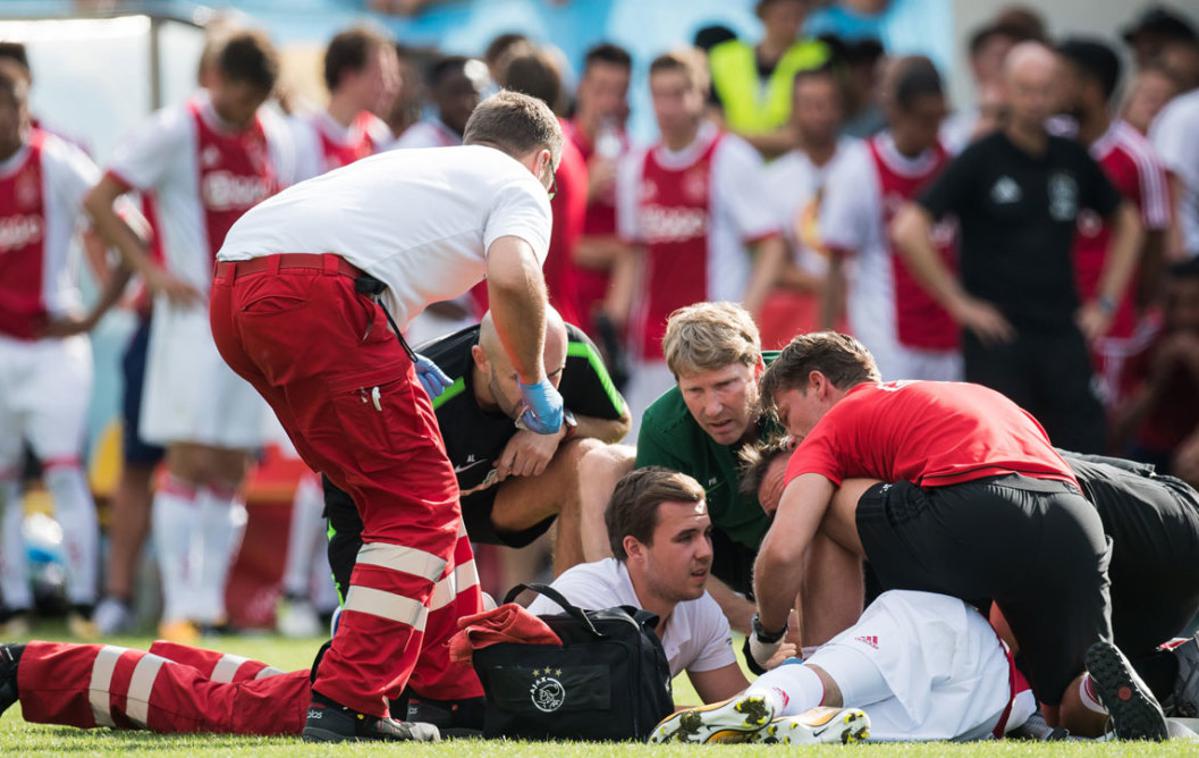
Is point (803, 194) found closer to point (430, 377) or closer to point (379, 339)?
point (430, 377)

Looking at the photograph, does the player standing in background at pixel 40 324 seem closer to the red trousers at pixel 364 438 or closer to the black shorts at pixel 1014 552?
the red trousers at pixel 364 438

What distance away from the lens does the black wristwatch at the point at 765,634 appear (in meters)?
5.23

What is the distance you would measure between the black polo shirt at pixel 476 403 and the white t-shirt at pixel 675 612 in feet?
1.73

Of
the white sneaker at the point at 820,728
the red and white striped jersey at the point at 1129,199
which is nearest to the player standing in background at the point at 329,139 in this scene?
the red and white striped jersey at the point at 1129,199

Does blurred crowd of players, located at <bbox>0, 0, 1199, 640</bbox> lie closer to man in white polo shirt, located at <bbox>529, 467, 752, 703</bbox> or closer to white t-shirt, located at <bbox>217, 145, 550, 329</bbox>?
man in white polo shirt, located at <bbox>529, 467, 752, 703</bbox>

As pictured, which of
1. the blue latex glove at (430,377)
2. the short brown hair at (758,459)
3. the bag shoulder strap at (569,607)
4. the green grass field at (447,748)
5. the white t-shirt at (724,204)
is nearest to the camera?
the green grass field at (447,748)

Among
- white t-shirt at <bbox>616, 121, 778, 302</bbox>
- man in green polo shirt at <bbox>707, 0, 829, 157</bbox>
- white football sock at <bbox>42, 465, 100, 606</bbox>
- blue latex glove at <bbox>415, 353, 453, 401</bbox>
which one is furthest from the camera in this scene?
man in green polo shirt at <bbox>707, 0, 829, 157</bbox>

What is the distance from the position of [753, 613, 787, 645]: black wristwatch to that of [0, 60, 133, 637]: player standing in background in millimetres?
4988

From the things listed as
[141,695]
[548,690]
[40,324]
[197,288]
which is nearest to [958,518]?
[548,690]

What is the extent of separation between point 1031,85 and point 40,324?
4.99m

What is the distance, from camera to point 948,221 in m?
9.70

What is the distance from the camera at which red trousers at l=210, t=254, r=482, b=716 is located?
480 cm

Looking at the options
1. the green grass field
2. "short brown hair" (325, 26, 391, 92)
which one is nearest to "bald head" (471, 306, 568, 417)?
the green grass field

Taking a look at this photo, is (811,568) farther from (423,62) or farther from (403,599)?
(423,62)
